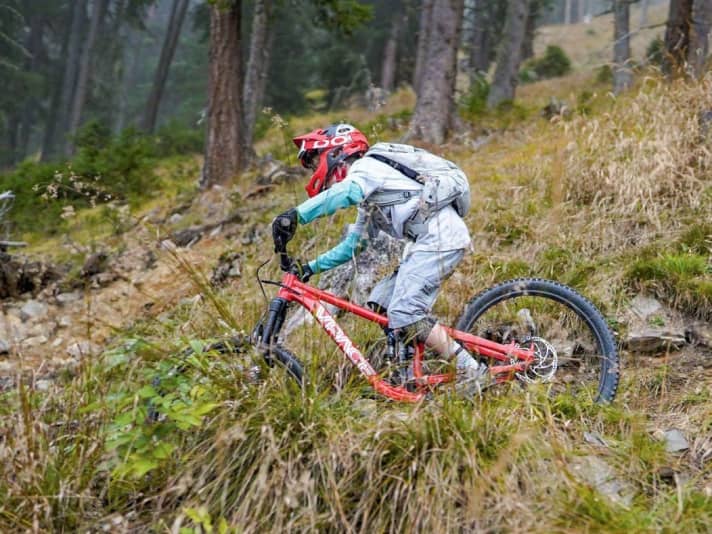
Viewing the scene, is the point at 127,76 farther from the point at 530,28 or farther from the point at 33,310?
the point at 33,310

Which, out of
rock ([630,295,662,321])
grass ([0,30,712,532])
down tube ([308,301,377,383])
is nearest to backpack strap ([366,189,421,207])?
down tube ([308,301,377,383])

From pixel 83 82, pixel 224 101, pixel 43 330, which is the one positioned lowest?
pixel 43 330

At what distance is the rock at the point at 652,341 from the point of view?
4.59 m

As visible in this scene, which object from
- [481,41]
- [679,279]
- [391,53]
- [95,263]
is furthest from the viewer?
[481,41]

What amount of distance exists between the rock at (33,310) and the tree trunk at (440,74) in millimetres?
5748

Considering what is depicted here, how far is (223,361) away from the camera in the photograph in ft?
11.1

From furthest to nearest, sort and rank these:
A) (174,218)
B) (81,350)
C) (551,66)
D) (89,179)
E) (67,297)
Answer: (551,66) → (89,179) → (174,218) → (67,297) → (81,350)

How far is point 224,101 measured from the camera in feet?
34.2

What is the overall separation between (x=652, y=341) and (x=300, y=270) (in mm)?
2496

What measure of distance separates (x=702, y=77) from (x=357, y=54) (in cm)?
1893

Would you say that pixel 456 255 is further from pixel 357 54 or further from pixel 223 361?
pixel 357 54

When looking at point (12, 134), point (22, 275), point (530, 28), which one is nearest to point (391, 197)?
point (22, 275)

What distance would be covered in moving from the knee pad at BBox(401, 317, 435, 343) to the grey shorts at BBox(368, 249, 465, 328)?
24 mm

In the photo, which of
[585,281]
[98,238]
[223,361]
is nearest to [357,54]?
[98,238]
